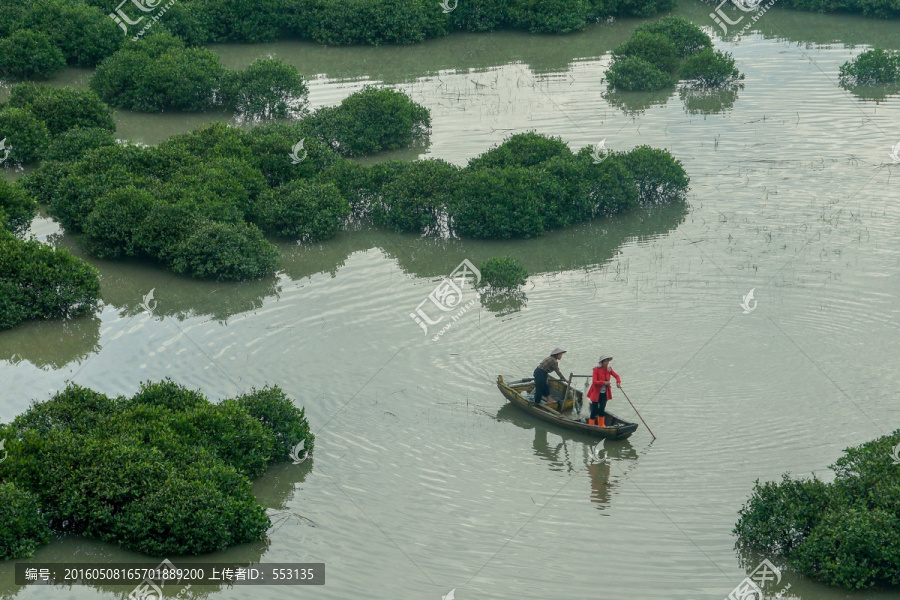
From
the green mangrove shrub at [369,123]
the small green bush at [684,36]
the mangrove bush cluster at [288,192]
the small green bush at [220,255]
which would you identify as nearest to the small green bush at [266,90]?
the green mangrove shrub at [369,123]

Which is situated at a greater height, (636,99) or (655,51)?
(655,51)

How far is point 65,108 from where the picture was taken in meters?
33.6

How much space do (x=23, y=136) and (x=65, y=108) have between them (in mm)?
1803

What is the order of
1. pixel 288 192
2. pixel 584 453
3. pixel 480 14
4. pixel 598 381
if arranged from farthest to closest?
1. pixel 480 14
2. pixel 288 192
3. pixel 598 381
4. pixel 584 453

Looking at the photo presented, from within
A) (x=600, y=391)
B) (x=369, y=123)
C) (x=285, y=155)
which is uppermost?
(x=369, y=123)

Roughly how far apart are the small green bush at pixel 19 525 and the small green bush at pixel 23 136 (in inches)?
709

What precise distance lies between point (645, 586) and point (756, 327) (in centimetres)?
890

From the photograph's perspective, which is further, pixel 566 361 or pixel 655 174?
pixel 655 174

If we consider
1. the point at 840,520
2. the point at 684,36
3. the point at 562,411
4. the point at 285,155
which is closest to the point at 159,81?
the point at 285,155

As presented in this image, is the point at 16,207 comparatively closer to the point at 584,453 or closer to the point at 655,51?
the point at 584,453

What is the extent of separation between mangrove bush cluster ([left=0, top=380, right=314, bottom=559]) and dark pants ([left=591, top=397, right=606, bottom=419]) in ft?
16.9

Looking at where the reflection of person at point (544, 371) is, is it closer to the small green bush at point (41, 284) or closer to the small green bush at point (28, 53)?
the small green bush at point (41, 284)

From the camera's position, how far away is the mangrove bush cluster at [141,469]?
1658 centimetres

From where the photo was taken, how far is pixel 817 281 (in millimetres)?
25812
